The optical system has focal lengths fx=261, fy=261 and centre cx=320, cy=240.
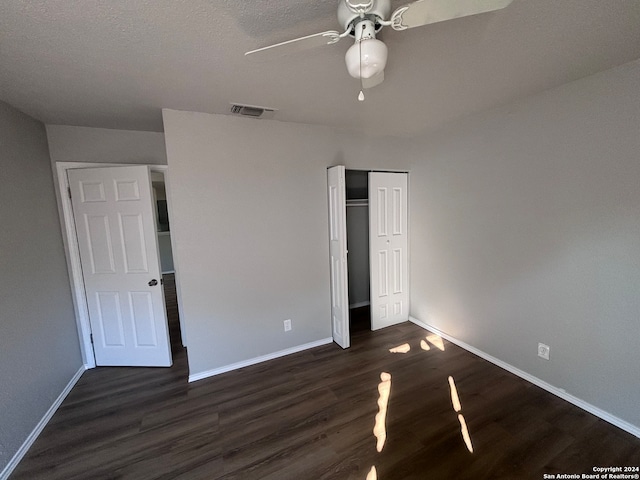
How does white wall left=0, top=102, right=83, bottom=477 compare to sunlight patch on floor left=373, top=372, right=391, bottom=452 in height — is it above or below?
above

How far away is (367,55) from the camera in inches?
41.3

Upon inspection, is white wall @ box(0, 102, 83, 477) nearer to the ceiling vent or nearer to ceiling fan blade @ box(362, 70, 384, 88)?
the ceiling vent

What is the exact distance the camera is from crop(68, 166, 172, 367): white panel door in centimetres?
256

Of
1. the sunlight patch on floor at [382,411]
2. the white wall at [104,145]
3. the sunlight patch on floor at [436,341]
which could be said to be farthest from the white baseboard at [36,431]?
the sunlight patch on floor at [436,341]

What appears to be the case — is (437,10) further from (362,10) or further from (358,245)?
(358,245)

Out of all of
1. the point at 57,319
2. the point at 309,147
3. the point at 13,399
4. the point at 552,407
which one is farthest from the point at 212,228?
the point at 552,407

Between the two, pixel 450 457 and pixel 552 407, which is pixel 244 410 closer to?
pixel 450 457

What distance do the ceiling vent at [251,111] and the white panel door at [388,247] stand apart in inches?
54.3

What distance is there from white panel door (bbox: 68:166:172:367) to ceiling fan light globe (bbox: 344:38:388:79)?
2356mm

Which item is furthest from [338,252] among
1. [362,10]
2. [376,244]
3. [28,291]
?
[28,291]

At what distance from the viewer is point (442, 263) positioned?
3.08 metres

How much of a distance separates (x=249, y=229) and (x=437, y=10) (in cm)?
211

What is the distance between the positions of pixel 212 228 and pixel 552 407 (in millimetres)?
3152
